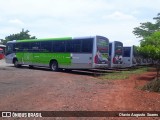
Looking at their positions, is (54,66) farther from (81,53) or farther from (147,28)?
(147,28)

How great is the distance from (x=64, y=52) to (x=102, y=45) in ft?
10.3

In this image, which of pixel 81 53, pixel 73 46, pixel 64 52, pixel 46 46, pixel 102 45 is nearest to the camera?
pixel 81 53

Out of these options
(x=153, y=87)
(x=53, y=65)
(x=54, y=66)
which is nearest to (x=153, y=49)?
(x=153, y=87)

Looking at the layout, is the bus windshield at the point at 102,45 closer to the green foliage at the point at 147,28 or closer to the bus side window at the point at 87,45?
the bus side window at the point at 87,45

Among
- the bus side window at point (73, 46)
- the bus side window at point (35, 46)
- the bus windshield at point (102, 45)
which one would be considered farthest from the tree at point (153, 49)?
the bus side window at point (35, 46)

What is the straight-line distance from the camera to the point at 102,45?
23109 millimetres

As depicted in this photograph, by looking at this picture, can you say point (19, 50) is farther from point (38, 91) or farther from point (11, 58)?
point (38, 91)

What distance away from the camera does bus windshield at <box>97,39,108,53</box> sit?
74.3 ft

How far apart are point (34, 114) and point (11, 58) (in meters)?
22.2

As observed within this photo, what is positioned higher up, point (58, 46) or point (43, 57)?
point (58, 46)

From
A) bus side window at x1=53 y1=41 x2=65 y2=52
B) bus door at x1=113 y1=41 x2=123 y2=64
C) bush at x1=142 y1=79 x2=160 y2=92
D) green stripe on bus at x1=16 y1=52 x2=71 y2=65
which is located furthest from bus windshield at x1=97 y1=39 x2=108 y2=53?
bush at x1=142 y1=79 x2=160 y2=92

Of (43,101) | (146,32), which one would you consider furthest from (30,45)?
(43,101)

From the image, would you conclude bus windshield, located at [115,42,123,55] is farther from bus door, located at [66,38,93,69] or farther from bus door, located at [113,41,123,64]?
bus door, located at [66,38,93,69]

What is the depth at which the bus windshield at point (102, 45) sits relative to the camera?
74.3ft
